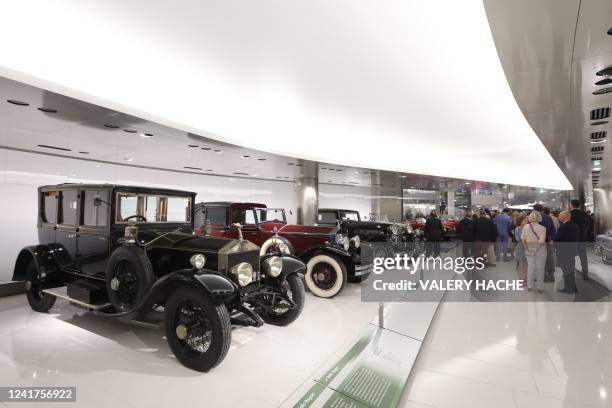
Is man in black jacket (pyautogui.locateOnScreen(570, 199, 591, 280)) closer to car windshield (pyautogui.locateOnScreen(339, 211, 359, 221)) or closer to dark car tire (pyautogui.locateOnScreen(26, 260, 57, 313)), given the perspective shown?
car windshield (pyautogui.locateOnScreen(339, 211, 359, 221))

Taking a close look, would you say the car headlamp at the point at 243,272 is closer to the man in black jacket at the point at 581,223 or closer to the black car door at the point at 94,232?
the black car door at the point at 94,232

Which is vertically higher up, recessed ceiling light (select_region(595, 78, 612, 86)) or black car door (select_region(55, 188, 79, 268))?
recessed ceiling light (select_region(595, 78, 612, 86))

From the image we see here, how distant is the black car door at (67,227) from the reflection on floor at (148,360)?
0.74m

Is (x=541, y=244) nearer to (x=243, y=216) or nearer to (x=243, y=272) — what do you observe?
(x=243, y=272)

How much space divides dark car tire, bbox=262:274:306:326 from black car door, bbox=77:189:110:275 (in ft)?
6.58

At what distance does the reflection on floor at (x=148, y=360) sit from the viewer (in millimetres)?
2398

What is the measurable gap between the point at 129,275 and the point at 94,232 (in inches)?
32.9

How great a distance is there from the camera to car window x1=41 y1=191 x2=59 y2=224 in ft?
14.2

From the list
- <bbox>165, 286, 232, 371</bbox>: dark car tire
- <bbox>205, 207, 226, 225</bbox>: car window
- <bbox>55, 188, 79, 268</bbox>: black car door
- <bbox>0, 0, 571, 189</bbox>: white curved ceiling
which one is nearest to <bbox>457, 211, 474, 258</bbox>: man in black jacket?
<bbox>0, 0, 571, 189</bbox>: white curved ceiling

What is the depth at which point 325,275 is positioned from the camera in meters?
5.29

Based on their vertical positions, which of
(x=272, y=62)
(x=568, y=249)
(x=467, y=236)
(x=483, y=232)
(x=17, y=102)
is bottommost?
(x=568, y=249)

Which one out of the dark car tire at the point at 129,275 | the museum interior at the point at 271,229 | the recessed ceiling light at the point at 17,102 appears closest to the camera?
the museum interior at the point at 271,229

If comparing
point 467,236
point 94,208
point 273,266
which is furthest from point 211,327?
point 467,236

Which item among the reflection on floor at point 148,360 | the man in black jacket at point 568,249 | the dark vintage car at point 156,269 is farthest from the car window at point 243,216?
the man in black jacket at point 568,249
